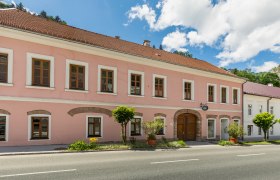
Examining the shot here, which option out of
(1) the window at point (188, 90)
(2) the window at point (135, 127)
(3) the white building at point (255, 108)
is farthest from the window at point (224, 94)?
(2) the window at point (135, 127)

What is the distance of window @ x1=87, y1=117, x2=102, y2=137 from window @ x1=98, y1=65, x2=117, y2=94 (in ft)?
7.17

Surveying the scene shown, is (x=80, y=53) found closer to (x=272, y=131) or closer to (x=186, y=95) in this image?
(x=186, y=95)

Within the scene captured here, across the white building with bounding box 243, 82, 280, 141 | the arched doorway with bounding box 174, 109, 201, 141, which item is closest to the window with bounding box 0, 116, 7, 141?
the arched doorway with bounding box 174, 109, 201, 141

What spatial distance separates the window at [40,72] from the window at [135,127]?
7.70m

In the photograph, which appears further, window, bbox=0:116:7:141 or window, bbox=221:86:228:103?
window, bbox=221:86:228:103

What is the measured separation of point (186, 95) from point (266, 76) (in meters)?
55.8

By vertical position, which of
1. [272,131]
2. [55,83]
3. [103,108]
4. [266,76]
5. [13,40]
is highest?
[266,76]

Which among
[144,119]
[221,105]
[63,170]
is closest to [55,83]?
[144,119]

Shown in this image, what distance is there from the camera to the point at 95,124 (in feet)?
66.9

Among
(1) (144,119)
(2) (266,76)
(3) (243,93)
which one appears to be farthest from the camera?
(2) (266,76)

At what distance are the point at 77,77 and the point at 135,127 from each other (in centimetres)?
653

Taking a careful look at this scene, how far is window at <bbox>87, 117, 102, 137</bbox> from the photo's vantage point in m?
20.1

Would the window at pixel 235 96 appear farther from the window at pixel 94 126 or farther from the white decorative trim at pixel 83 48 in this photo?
the window at pixel 94 126

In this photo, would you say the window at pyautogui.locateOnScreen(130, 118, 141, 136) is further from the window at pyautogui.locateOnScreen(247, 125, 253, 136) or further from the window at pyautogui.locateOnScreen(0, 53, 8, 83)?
the window at pyautogui.locateOnScreen(247, 125, 253, 136)
